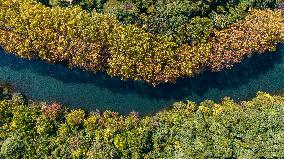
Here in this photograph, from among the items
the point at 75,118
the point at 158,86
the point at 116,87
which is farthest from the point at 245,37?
the point at 75,118

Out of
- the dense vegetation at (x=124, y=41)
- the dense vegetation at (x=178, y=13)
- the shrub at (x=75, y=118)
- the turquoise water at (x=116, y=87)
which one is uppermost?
the dense vegetation at (x=178, y=13)

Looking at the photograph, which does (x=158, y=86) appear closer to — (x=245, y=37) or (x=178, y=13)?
(x=178, y=13)

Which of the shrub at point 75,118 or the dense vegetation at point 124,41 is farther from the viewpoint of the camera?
the shrub at point 75,118

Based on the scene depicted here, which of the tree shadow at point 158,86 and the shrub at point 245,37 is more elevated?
the shrub at point 245,37

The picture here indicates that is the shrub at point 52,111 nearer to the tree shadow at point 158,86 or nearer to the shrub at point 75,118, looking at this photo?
the shrub at point 75,118

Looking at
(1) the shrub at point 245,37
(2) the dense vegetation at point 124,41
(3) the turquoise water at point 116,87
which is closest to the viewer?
→ (2) the dense vegetation at point 124,41

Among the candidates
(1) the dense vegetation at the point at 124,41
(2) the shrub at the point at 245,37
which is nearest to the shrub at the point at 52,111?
(1) the dense vegetation at the point at 124,41

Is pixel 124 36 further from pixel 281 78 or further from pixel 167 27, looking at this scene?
pixel 281 78
